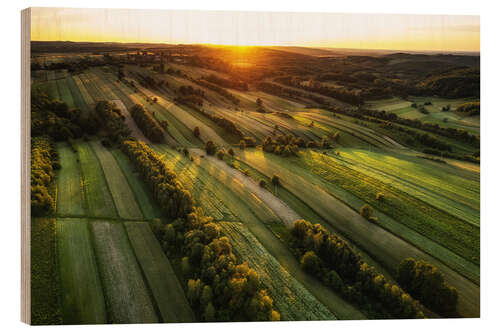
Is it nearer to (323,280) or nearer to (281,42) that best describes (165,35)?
(281,42)

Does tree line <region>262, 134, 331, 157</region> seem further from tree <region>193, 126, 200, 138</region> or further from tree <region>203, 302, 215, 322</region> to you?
tree <region>203, 302, 215, 322</region>

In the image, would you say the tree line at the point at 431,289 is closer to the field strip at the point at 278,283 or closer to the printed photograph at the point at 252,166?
the printed photograph at the point at 252,166

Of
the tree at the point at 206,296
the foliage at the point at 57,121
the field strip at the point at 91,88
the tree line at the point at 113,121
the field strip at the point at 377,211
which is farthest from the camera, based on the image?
the field strip at the point at 91,88

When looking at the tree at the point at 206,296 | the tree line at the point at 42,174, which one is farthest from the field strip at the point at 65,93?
the tree at the point at 206,296

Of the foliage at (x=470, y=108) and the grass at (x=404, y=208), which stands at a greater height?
the foliage at (x=470, y=108)

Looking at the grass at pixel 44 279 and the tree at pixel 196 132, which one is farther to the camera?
the tree at pixel 196 132

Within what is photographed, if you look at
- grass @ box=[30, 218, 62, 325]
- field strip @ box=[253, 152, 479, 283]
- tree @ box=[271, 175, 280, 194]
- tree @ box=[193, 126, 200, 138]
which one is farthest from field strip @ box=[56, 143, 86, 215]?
tree @ box=[271, 175, 280, 194]

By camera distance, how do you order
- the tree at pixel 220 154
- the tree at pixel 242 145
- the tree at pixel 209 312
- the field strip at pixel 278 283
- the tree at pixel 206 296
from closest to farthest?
the tree at pixel 209 312, the tree at pixel 206 296, the field strip at pixel 278 283, the tree at pixel 220 154, the tree at pixel 242 145
